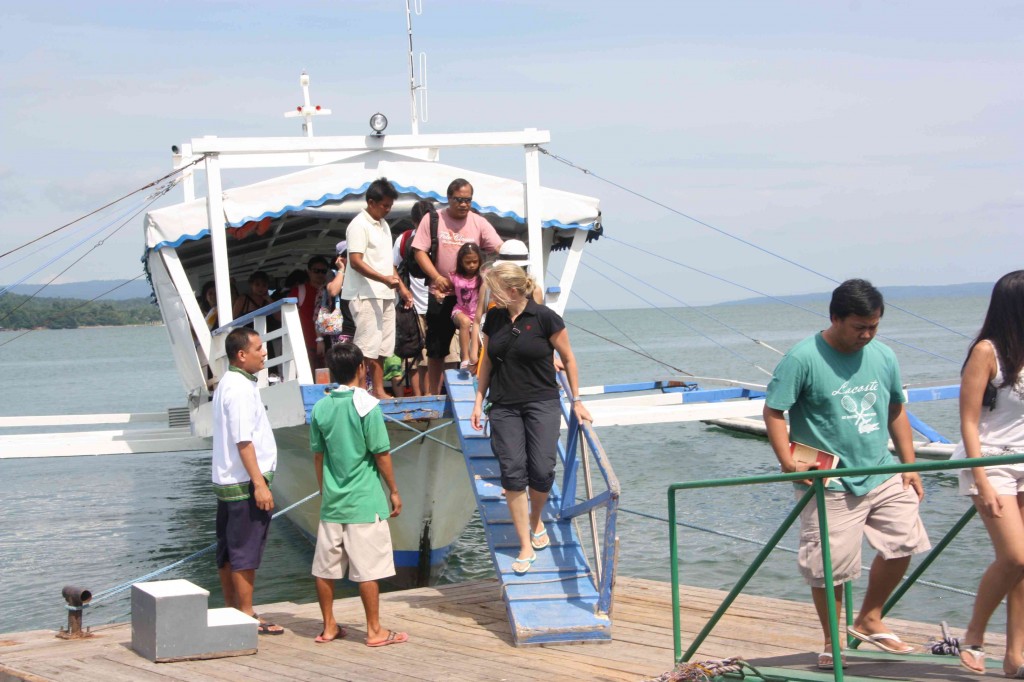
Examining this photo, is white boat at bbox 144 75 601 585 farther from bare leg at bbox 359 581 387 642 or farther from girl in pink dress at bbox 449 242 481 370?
bare leg at bbox 359 581 387 642

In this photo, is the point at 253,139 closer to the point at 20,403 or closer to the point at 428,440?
the point at 428,440

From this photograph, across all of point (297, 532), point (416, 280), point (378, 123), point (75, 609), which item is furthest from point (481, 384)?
point (297, 532)

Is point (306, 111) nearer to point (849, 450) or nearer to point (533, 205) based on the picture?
point (533, 205)

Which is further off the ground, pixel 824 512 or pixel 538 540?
pixel 824 512

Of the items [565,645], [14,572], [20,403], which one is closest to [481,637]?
[565,645]

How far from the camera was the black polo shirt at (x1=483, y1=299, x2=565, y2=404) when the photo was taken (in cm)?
651

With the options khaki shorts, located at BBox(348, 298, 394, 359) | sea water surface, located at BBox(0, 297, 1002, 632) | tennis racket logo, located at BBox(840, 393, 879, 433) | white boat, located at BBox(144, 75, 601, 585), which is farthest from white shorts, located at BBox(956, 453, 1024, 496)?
khaki shorts, located at BBox(348, 298, 394, 359)

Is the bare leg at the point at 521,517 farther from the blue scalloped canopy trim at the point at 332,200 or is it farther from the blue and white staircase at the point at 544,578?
the blue scalloped canopy trim at the point at 332,200

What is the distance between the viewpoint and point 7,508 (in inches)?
Result: 758

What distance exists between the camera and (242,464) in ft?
20.4

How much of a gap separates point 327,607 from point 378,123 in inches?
212

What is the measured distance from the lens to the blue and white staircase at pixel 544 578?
6133mm

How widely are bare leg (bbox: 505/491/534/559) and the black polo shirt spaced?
0.55 metres

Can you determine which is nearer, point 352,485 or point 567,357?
point 352,485
